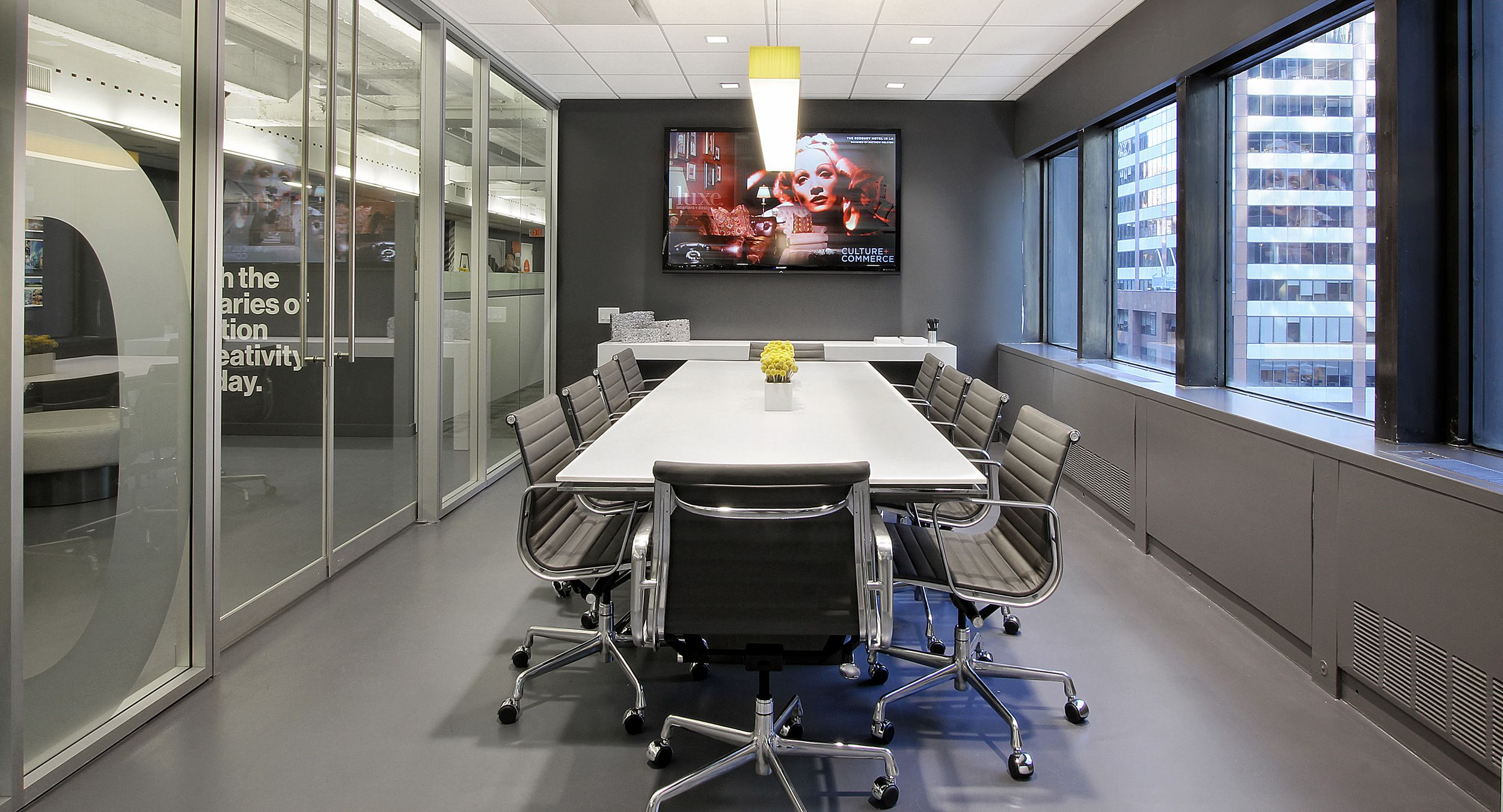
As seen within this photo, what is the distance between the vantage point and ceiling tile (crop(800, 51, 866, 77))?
6320 millimetres

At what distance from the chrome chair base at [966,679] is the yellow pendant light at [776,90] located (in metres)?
2.64

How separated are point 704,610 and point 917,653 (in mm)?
1141

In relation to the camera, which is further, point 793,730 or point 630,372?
point 630,372

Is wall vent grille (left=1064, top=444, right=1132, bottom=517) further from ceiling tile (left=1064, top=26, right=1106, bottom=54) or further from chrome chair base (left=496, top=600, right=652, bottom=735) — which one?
chrome chair base (left=496, top=600, right=652, bottom=735)

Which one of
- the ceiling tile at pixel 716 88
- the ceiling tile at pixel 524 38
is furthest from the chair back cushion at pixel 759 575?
the ceiling tile at pixel 716 88

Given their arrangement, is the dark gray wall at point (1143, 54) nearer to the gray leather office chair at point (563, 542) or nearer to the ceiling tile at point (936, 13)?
the ceiling tile at point (936, 13)

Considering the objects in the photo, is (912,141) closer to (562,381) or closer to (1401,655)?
(562,381)

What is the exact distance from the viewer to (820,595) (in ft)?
7.09

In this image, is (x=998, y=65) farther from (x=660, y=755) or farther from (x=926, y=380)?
(x=660, y=755)

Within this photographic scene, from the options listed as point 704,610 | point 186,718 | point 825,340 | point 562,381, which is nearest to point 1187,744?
point 704,610

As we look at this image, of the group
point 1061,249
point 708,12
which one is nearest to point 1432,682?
point 708,12

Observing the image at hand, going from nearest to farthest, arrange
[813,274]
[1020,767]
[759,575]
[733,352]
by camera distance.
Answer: [759,575] < [1020,767] < [733,352] < [813,274]

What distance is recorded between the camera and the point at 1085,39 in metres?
5.91

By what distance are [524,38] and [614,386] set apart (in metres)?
2.58
